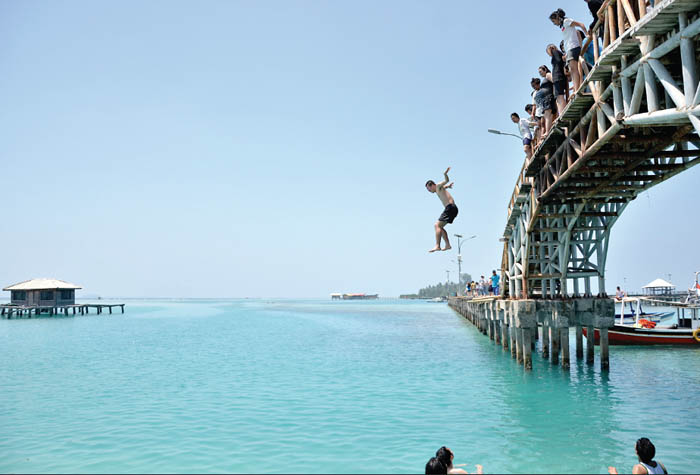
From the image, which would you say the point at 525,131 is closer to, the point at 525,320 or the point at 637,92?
the point at 525,320

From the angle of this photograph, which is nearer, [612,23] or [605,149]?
[612,23]

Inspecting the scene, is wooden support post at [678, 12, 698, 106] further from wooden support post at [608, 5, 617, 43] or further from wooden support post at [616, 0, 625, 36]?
wooden support post at [608, 5, 617, 43]

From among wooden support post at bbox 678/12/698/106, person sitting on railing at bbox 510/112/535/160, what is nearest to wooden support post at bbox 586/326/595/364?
person sitting on railing at bbox 510/112/535/160

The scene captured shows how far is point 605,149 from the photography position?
41.6 feet

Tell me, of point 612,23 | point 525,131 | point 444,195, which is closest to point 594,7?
point 612,23

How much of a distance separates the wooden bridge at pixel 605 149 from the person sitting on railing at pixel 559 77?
63 cm

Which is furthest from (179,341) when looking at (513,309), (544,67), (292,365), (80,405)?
(544,67)

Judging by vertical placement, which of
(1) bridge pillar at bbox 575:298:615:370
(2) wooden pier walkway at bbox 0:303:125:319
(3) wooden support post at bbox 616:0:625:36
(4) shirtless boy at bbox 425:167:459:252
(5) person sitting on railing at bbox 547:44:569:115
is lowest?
(2) wooden pier walkway at bbox 0:303:125:319

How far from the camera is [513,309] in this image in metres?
21.6

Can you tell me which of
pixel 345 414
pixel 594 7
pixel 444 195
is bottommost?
pixel 345 414

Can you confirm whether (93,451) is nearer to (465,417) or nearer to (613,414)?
(465,417)

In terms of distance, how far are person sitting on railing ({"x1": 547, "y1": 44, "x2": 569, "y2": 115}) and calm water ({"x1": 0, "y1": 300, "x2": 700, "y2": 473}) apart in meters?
8.47

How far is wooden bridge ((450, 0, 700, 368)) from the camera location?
7.89 meters

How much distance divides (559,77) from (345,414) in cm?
1109
